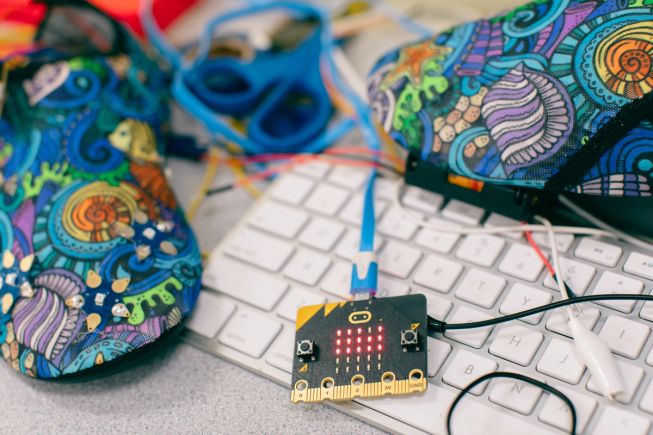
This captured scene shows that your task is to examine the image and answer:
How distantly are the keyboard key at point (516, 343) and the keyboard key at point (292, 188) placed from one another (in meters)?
0.23

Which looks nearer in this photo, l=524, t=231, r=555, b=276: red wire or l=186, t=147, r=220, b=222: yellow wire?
l=524, t=231, r=555, b=276: red wire

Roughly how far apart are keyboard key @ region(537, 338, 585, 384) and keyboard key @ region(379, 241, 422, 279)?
0.12 meters

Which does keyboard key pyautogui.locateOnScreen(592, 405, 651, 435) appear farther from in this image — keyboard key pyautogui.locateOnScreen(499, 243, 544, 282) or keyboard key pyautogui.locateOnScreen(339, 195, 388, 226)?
keyboard key pyautogui.locateOnScreen(339, 195, 388, 226)

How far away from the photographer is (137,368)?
Answer: 0.50 meters

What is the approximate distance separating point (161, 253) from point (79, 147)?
0.44 feet

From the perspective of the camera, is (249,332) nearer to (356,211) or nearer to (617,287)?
(356,211)

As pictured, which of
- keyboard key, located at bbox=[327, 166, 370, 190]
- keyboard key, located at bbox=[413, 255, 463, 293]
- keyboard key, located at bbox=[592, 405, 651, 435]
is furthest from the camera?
keyboard key, located at bbox=[327, 166, 370, 190]

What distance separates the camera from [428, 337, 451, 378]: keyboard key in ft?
1.48

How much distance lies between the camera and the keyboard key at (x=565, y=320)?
1.49 ft

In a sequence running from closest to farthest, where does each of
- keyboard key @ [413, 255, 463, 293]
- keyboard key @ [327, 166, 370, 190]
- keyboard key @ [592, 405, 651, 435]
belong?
keyboard key @ [592, 405, 651, 435]
keyboard key @ [413, 255, 463, 293]
keyboard key @ [327, 166, 370, 190]

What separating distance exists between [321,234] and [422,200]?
0.10 m

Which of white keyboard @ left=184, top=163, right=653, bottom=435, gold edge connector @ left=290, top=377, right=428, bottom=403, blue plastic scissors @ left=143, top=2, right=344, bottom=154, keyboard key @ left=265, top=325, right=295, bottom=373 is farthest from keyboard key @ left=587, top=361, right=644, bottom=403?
blue plastic scissors @ left=143, top=2, right=344, bottom=154

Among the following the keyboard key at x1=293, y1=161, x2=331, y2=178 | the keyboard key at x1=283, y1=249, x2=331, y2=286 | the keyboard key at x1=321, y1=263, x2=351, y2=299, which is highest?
the keyboard key at x1=293, y1=161, x2=331, y2=178

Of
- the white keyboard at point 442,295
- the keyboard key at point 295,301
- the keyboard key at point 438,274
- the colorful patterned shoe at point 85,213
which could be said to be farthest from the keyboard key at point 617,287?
the colorful patterned shoe at point 85,213
